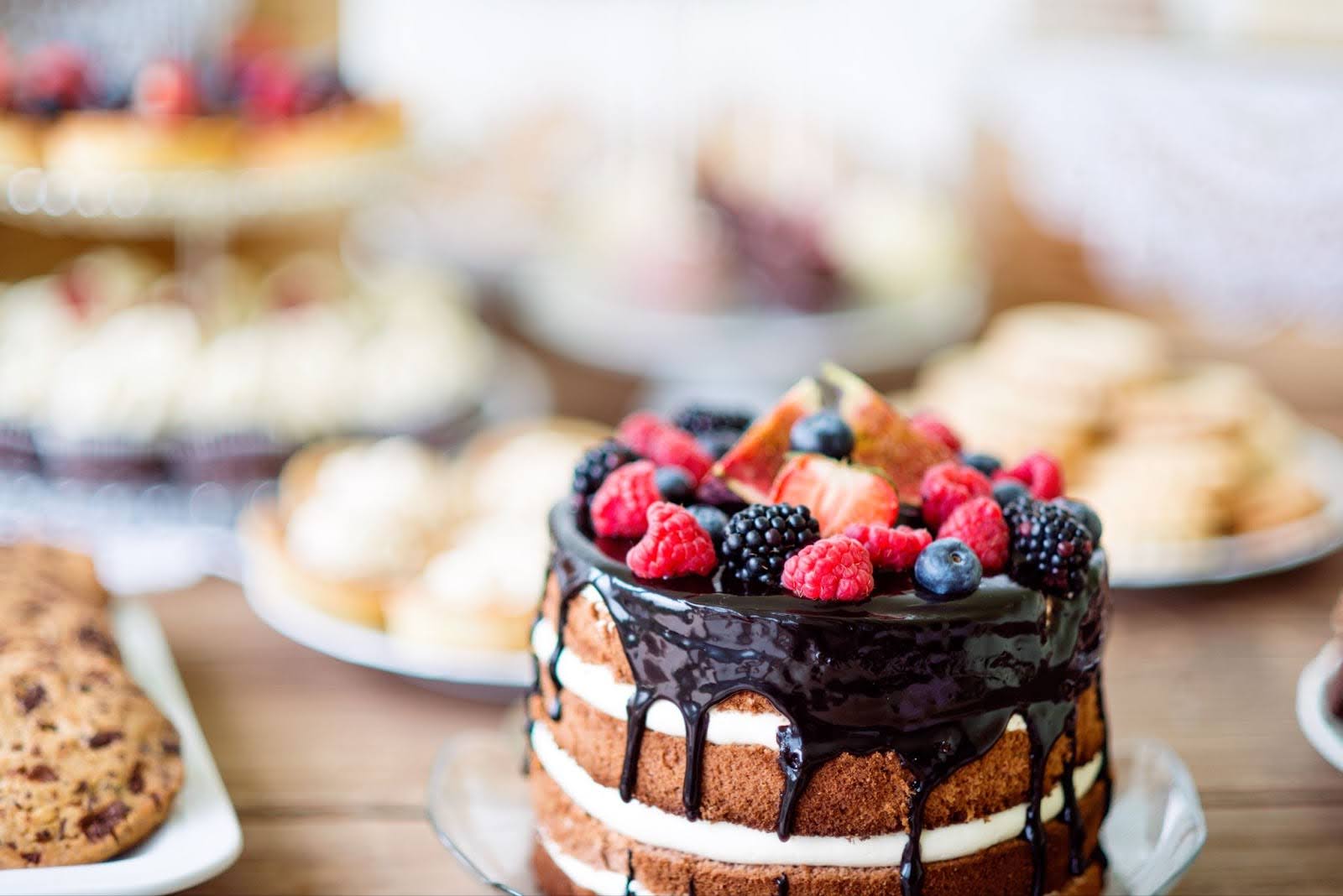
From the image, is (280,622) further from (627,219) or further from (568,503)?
(627,219)

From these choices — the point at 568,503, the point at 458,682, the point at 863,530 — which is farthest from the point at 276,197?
the point at 863,530

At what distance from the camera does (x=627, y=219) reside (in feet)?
13.8

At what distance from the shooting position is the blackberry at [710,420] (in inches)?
68.2

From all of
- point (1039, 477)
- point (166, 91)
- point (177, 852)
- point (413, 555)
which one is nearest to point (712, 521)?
point (1039, 477)

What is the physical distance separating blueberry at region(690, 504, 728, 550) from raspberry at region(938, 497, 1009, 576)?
230 mm

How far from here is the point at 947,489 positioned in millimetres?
1469

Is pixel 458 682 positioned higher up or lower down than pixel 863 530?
lower down

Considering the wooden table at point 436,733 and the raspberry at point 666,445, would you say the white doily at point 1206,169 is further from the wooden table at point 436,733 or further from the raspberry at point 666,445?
the raspberry at point 666,445

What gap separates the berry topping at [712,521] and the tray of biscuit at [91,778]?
646 millimetres

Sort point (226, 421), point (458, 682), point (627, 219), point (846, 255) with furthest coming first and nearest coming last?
1. point (627, 219)
2. point (846, 255)
3. point (226, 421)
4. point (458, 682)

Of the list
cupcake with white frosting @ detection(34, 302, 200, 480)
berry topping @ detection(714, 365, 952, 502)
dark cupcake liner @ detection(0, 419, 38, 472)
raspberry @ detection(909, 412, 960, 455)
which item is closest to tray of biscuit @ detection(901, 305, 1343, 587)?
raspberry @ detection(909, 412, 960, 455)

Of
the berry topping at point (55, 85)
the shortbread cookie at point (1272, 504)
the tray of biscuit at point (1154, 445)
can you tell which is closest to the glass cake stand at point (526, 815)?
the tray of biscuit at point (1154, 445)

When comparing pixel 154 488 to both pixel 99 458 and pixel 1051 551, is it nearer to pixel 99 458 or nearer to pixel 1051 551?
pixel 99 458

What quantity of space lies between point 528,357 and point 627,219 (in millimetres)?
588
